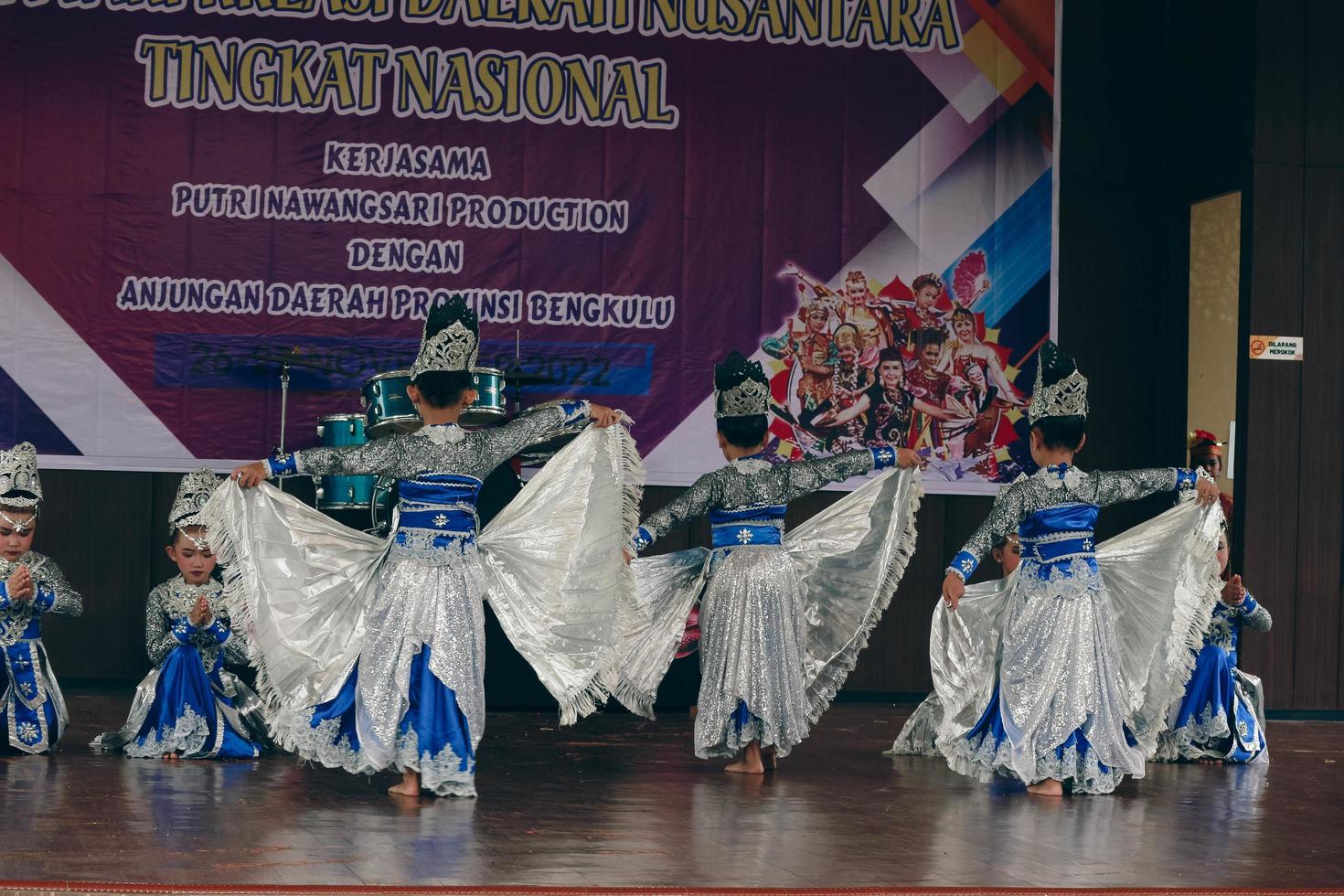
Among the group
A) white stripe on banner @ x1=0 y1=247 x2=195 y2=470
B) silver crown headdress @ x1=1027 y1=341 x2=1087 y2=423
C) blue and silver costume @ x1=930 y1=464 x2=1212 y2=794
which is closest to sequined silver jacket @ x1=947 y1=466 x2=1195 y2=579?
blue and silver costume @ x1=930 y1=464 x2=1212 y2=794

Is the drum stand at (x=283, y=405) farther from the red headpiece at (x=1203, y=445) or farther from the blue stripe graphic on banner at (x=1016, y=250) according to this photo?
the red headpiece at (x=1203, y=445)

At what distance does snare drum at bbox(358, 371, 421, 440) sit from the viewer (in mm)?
7391

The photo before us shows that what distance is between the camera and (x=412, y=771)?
5.29 meters

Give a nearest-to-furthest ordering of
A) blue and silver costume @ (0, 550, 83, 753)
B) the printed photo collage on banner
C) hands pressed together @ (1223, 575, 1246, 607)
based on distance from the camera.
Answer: blue and silver costume @ (0, 550, 83, 753) → hands pressed together @ (1223, 575, 1246, 607) → the printed photo collage on banner

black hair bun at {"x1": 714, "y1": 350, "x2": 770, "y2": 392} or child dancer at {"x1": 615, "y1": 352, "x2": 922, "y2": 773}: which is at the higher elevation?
black hair bun at {"x1": 714, "y1": 350, "x2": 770, "y2": 392}

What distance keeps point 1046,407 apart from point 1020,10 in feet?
13.7

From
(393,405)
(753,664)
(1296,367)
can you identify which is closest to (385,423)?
(393,405)

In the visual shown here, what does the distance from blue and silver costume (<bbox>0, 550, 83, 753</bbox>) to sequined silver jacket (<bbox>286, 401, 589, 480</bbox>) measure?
53.8 inches

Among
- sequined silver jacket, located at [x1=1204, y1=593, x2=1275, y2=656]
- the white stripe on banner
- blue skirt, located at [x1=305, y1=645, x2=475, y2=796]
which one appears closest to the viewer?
blue skirt, located at [x1=305, y1=645, x2=475, y2=796]

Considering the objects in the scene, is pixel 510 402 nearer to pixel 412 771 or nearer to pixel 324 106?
pixel 324 106

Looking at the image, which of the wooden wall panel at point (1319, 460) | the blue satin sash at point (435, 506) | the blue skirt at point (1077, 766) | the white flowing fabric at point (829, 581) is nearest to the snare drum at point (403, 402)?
the white flowing fabric at point (829, 581)

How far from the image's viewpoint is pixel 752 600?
6.12 meters

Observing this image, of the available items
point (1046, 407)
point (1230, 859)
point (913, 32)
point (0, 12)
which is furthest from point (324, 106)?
point (1230, 859)

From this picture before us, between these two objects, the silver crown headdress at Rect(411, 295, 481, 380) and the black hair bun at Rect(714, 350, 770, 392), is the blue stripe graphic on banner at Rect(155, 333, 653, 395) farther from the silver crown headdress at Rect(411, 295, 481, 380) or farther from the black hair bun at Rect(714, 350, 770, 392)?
the silver crown headdress at Rect(411, 295, 481, 380)
